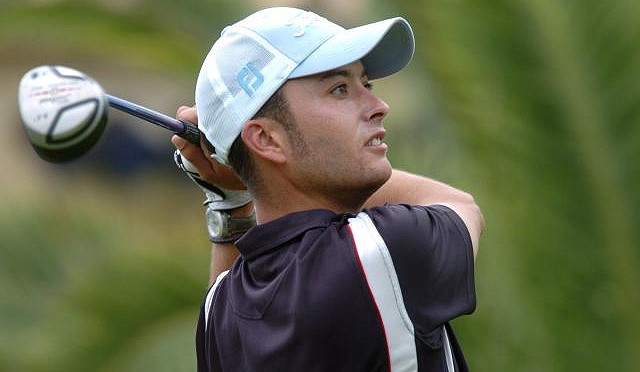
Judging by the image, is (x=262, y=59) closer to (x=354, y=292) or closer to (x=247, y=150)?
(x=247, y=150)

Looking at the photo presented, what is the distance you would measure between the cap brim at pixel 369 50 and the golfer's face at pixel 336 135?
0.05m

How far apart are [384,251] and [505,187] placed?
8.55ft

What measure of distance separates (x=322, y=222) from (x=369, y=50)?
1.63 feet

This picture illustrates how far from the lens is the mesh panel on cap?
3.98 m

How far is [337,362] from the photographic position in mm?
3779

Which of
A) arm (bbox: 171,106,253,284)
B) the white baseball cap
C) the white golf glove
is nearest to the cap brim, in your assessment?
the white baseball cap

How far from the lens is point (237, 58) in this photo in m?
4.02

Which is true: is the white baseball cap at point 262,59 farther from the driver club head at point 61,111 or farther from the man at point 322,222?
the driver club head at point 61,111

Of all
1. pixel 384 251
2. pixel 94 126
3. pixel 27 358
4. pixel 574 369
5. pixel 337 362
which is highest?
pixel 94 126

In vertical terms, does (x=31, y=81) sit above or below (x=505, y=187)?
above

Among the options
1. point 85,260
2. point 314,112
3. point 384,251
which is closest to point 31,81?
point 314,112

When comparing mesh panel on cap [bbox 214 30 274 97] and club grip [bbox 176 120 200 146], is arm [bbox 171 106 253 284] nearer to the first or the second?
club grip [bbox 176 120 200 146]

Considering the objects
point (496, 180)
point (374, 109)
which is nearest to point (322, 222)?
point (374, 109)

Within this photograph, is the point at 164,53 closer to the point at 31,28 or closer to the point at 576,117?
the point at 31,28
